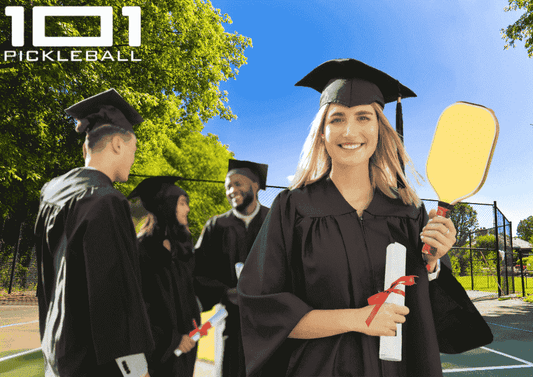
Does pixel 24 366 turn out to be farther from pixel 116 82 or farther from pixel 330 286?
pixel 116 82

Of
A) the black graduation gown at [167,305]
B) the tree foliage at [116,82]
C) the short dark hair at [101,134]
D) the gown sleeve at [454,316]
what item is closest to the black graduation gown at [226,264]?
the black graduation gown at [167,305]

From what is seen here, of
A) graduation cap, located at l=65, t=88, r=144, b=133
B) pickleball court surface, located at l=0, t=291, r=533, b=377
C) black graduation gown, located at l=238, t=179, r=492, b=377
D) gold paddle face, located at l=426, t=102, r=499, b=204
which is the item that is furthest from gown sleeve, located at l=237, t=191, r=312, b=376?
pickleball court surface, located at l=0, t=291, r=533, b=377

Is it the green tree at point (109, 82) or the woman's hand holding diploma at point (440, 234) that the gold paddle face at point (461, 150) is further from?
the green tree at point (109, 82)

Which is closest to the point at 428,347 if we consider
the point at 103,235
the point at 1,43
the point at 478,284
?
the point at 103,235

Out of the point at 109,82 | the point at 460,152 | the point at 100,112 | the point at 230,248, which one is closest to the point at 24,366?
the point at 230,248

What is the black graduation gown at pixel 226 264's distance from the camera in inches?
135

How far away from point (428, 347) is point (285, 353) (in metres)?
0.53

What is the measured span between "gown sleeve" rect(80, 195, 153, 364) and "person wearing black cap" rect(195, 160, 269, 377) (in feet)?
5.71

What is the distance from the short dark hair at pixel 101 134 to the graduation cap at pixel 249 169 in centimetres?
202

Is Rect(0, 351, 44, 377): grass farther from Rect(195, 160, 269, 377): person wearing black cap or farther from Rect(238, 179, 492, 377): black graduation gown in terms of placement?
Rect(238, 179, 492, 377): black graduation gown

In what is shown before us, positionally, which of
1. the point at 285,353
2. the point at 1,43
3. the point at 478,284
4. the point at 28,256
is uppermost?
the point at 1,43

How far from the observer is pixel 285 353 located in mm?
1367

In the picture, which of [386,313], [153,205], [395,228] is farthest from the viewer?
[153,205]

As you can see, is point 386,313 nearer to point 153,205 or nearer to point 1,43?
point 153,205
